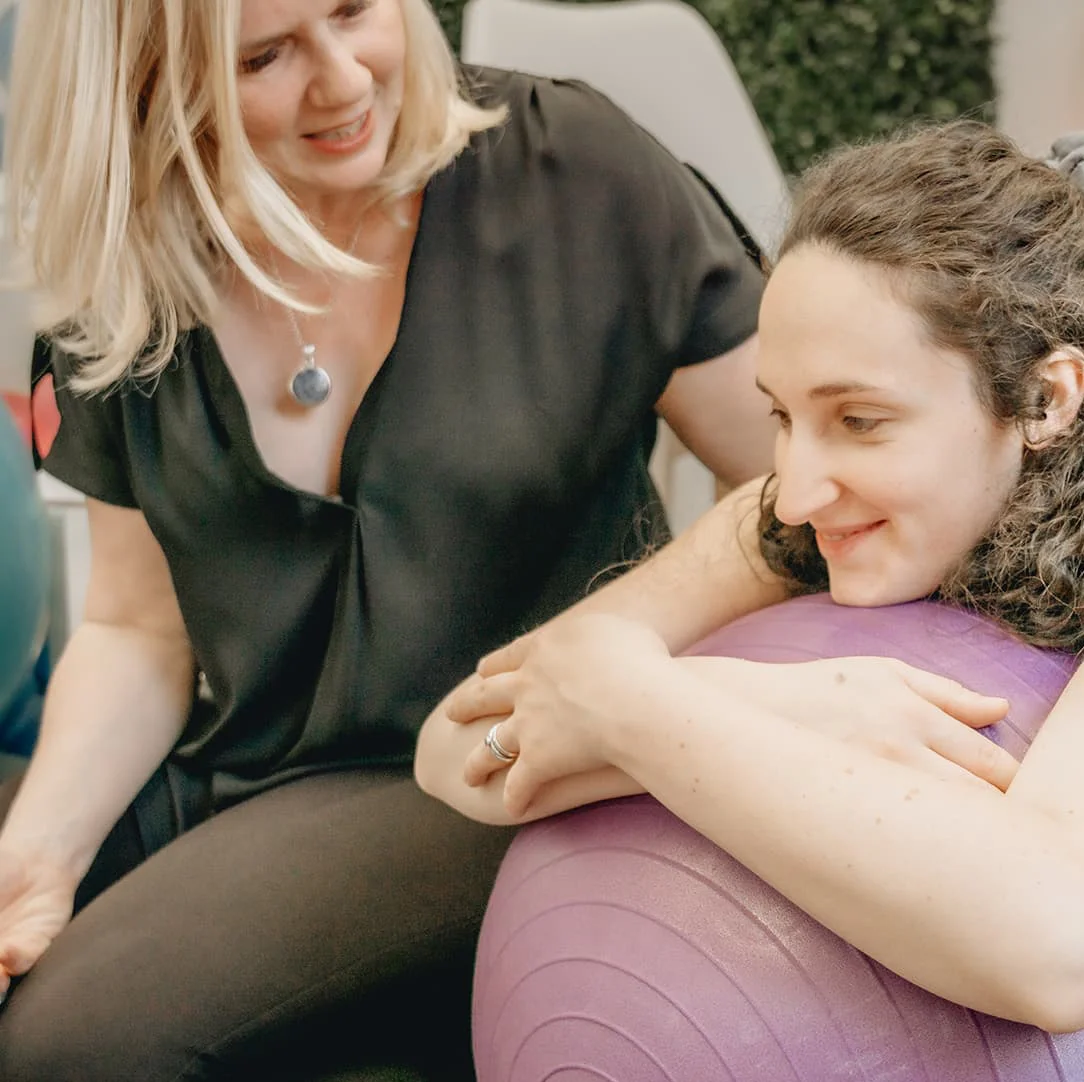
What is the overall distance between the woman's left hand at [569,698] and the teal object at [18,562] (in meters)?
0.80

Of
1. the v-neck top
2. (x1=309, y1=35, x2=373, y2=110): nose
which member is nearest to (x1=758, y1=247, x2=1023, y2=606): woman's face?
the v-neck top

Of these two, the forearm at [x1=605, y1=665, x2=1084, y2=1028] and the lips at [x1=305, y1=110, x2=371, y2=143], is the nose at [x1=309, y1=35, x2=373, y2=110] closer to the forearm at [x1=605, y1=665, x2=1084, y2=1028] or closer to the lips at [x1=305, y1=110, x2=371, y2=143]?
the lips at [x1=305, y1=110, x2=371, y2=143]

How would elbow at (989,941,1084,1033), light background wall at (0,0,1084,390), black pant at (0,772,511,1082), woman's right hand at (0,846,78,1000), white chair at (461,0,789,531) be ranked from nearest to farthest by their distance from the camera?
elbow at (989,941,1084,1033)
black pant at (0,772,511,1082)
woman's right hand at (0,846,78,1000)
white chair at (461,0,789,531)
light background wall at (0,0,1084,390)

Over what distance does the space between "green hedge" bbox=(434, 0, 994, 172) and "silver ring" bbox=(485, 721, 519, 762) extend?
7.33ft

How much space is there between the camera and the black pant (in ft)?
3.70

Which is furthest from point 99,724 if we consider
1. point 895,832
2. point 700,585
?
point 895,832

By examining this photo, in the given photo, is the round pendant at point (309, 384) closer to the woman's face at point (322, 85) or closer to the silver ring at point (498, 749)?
the woman's face at point (322, 85)

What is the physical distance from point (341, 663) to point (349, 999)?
0.31 metres

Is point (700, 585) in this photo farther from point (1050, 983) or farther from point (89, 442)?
point (89, 442)

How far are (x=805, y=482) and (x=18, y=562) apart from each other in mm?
1027

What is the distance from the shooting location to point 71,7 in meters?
1.12

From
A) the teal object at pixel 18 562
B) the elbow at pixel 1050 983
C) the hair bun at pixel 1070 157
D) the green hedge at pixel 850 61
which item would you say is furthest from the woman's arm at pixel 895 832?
the green hedge at pixel 850 61

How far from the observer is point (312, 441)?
129 cm

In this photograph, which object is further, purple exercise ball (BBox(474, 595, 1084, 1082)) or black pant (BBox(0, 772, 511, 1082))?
black pant (BBox(0, 772, 511, 1082))
